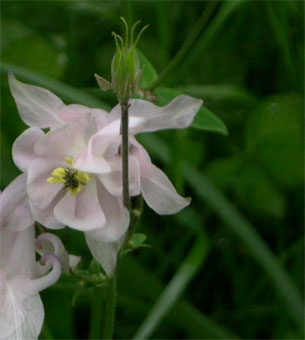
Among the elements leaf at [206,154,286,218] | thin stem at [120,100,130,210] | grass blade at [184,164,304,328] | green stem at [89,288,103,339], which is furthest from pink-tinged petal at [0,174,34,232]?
leaf at [206,154,286,218]

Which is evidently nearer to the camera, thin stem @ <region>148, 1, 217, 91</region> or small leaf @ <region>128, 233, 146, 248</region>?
small leaf @ <region>128, 233, 146, 248</region>

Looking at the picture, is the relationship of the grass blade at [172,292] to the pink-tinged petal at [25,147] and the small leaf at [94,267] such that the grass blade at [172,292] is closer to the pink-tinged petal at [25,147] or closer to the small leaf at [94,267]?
the small leaf at [94,267]

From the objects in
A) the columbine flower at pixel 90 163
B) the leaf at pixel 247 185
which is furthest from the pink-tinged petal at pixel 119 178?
the leaf at pixel 247 185

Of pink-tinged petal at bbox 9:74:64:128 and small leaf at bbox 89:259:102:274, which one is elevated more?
pink-tinged petal at bbox 9:74:64:128

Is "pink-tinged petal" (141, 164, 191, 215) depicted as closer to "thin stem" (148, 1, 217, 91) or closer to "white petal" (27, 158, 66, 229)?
"white petal" (27, 158, 66, 229)

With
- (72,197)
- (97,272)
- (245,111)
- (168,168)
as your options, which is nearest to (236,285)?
(168,168)

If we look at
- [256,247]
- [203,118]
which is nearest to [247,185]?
[256,247]
